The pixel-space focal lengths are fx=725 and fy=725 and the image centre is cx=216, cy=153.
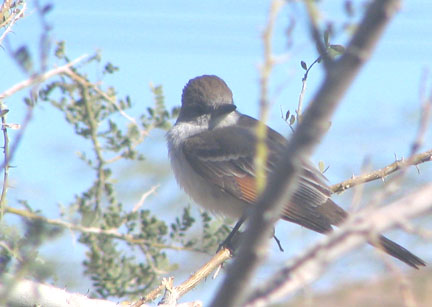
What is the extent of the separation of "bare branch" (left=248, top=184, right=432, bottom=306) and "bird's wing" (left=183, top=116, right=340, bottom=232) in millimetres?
3056

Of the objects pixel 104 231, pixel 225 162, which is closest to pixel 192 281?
pixel 104 231

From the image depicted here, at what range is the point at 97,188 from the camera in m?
4.36

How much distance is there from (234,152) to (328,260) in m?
3.98

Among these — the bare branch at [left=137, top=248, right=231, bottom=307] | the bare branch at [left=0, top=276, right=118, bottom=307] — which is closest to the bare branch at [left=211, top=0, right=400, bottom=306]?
the bare branch at [left=0, top=276, right=118, bottom=307]

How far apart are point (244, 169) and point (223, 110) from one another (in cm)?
67

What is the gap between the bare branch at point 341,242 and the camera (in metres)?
1.21

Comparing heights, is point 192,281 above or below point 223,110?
below

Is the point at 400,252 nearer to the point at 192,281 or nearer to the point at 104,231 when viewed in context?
the point at 192,281

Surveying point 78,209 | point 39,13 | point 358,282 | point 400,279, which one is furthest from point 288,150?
point 358,282

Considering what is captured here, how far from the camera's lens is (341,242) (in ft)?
4.01

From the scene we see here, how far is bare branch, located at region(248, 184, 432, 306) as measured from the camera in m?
1.21

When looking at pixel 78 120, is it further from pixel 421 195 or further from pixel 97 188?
pixel 421 195

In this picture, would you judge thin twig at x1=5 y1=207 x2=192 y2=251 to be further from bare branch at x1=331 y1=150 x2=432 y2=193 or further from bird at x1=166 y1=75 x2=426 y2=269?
bare branch at x1=331 y1=150 x2=432 y2=193

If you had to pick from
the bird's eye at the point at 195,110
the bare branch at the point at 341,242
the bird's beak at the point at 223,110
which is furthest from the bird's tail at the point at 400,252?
the bare branch at the point at 341,242
